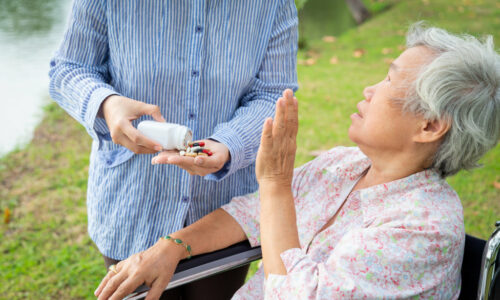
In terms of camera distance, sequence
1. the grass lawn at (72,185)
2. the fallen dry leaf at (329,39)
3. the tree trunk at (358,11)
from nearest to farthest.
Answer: the grass lawn at (72,185), the fallen dry leaf at (329,39), the tree trunk at (358,11)

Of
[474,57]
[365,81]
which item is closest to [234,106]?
[474,57]

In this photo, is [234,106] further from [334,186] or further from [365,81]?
[365,81]

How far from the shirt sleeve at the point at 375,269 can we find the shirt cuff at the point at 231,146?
380 millimetres

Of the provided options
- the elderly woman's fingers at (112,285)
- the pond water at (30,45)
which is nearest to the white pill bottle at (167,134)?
the elderly woman's fingers at (112,285)

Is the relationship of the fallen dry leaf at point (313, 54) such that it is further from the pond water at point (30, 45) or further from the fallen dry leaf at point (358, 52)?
the fallen dry leaf at point (358, 52)

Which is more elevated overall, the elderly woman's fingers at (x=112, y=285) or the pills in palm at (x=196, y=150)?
the pills in palm at (x=196, y=150)

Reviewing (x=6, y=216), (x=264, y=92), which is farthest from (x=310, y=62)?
(x=264, y=92)

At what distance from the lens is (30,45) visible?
6.86m

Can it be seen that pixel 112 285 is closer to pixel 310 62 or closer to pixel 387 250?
pixel 387 250

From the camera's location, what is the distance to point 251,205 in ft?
6.18

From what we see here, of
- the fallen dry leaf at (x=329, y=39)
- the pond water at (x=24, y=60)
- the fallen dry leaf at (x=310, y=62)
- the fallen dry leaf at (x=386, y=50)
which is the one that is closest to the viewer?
the pond water at (x=24, y=60)

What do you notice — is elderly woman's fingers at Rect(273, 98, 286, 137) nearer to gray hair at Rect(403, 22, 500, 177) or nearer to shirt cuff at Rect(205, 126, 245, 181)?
shirt cuff at Rect(205, 126, 245, 181)

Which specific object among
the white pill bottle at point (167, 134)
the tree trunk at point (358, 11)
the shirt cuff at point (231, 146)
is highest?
the white pill bottle at point (167, 134)

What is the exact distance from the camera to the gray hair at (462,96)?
4.80 ft
